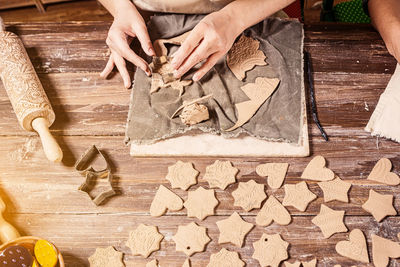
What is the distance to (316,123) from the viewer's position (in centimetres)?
133

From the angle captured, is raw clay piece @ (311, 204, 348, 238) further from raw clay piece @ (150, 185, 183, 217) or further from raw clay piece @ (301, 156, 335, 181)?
raw clay piece @ (150, 185, 183, 217)

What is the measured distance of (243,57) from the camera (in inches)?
57.1

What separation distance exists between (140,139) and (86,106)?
11.0 inches

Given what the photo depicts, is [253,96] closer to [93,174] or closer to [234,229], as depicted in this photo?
[234,229]

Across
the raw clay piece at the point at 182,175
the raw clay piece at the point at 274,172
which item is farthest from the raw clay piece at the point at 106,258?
the raw clay piece at the point at 274,172

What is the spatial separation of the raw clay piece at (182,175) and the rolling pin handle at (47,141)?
380mm

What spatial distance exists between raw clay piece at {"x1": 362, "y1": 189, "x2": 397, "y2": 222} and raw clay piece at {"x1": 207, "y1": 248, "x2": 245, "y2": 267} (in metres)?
0.43

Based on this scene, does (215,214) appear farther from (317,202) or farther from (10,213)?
(10,213)

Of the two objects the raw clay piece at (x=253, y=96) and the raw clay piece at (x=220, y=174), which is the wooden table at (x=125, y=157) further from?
the raw clay piece at (x=253, y=96)

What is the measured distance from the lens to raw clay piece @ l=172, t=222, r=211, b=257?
1.12 m

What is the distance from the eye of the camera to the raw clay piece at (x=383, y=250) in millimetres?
1062

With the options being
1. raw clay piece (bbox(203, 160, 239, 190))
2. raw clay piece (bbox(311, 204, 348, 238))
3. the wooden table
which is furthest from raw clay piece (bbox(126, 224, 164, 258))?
raw clay piece (bbox(311, 204, 348, 238))

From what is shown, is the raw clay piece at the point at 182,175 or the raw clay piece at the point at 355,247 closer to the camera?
the raw clay piece at the point at 355,247

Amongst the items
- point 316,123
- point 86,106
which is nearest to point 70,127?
point 86,106
